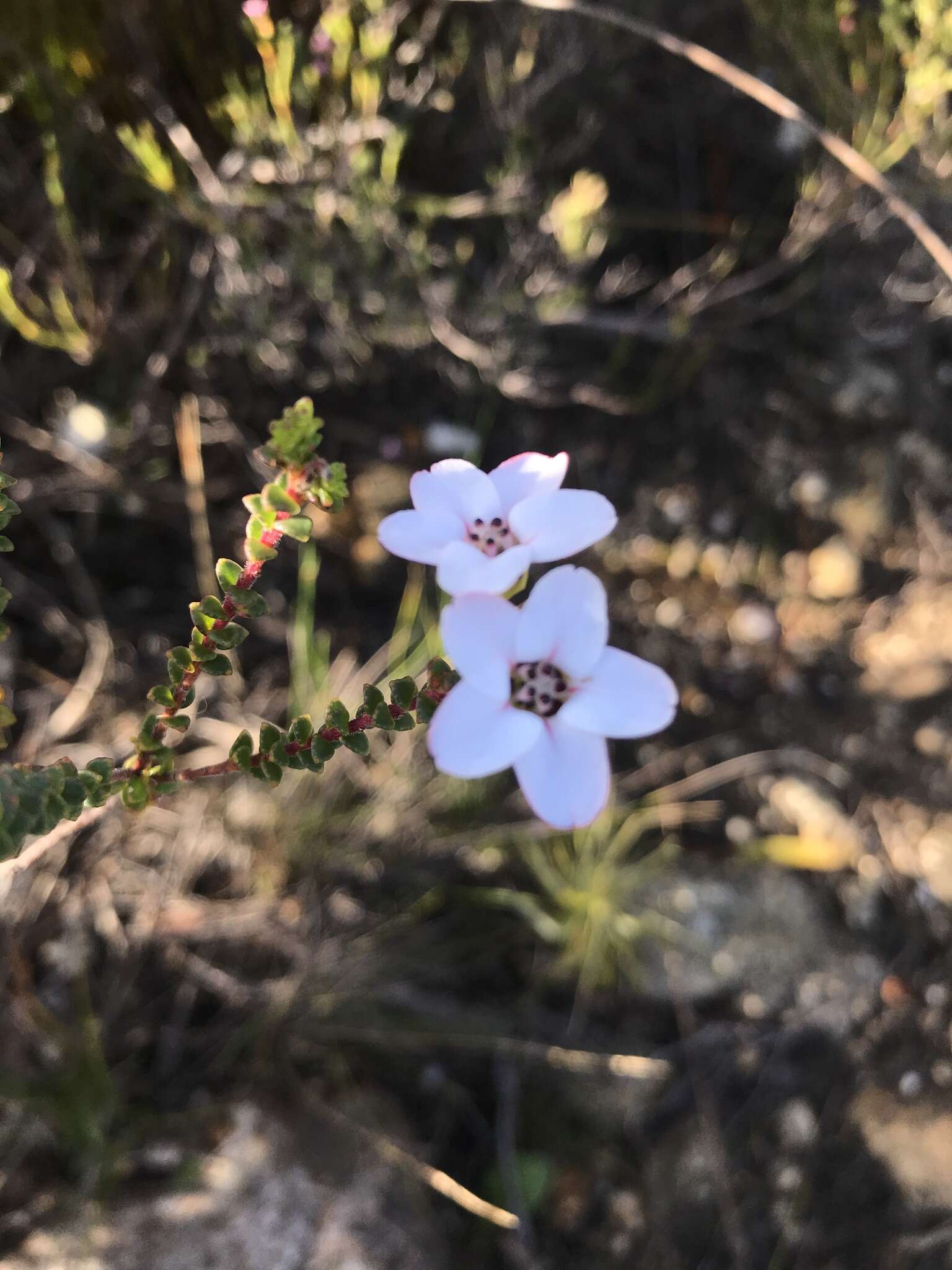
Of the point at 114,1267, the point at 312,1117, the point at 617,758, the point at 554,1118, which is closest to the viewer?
the point at 114,1267

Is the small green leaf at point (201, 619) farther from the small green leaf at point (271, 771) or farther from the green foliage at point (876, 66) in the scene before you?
the green foliage at point (876, 66)

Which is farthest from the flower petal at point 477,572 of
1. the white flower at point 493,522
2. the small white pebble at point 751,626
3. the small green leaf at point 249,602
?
the small white pebble at point 751,626

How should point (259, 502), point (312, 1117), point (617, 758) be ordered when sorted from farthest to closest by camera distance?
1. point (617, 758)
2. point (312, 1117)
3. point (259, 502)

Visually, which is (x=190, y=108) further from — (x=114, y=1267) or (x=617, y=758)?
(x=114, y=1267)

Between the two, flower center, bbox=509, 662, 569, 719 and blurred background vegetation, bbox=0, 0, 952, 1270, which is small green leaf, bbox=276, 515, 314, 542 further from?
blurred background vegetation, bbox=0, 0, 952, 1270

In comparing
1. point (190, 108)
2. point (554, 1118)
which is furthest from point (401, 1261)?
point (190, 108)

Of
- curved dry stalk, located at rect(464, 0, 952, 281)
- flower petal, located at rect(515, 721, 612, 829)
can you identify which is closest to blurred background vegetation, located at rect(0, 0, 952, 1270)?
curved dry stalk, located at rect(464, 0, 952, 281)
